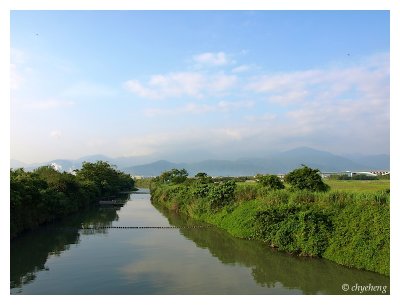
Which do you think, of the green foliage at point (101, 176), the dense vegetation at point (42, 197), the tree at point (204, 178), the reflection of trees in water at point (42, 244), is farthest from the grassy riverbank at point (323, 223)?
the green foliage at point (101, 176)

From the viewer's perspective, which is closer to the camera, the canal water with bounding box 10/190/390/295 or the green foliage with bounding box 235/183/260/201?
the canal water with bounding box 10/190/390/295

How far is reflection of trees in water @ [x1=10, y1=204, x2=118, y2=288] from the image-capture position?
661 inches

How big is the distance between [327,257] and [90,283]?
1085cm

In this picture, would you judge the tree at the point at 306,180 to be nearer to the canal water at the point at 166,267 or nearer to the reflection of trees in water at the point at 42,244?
the canal water at the point at 166,267

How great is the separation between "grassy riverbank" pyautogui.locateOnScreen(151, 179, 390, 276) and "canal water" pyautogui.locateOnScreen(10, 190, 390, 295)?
66cm

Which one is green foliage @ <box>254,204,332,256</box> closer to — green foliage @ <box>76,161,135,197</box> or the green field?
the green field

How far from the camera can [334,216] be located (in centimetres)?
1848

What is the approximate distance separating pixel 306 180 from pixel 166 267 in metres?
15.4

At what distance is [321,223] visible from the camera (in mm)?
18359

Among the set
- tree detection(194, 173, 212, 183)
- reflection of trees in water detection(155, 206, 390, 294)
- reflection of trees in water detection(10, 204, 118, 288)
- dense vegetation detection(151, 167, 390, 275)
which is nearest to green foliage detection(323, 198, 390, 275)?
dense vegetation detection(151, 167, 390, 275)

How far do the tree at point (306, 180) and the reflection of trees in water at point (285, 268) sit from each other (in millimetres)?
7939

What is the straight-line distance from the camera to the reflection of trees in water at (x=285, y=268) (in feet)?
47.4

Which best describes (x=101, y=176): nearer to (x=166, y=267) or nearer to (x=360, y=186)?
(x=360, y=186)

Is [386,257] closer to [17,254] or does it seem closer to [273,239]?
[273,239]
